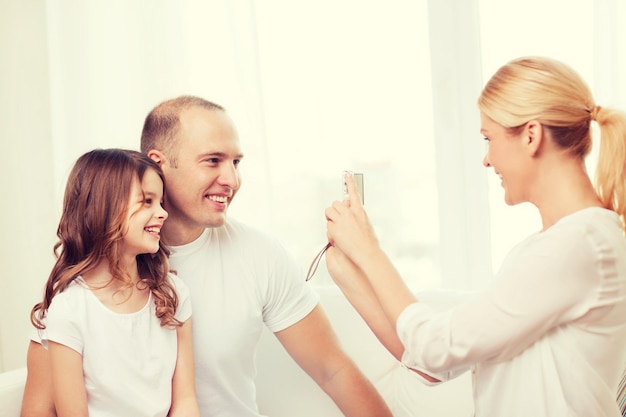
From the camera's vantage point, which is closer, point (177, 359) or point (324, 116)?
point (177, 359)

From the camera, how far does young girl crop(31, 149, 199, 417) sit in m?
1.67

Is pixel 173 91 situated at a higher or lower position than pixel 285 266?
higher

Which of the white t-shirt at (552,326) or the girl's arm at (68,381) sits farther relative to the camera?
the girl's arm at (68,381)

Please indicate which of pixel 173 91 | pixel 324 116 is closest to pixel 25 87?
pixel 173 91

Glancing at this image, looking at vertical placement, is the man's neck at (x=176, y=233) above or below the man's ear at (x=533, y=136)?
below

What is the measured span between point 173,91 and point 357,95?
0.76m

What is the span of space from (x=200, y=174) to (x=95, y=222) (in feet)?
1.11

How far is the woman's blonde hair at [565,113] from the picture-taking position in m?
1.38

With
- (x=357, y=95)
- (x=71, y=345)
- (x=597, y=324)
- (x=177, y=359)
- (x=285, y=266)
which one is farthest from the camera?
(x=357, y=95)

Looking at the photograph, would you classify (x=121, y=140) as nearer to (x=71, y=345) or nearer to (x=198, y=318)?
(x=198, y=318)

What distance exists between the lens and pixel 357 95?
282 cm

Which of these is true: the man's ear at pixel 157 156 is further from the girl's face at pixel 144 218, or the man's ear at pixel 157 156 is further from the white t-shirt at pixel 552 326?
the white t-shirt at pixel 552 326

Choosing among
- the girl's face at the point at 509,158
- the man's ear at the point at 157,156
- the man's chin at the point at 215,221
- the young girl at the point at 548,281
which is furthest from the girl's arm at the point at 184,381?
the girl's face at the point at 509,158

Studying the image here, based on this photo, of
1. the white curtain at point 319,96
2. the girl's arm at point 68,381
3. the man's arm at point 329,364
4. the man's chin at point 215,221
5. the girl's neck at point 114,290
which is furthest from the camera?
the white curtain at point 319,96
